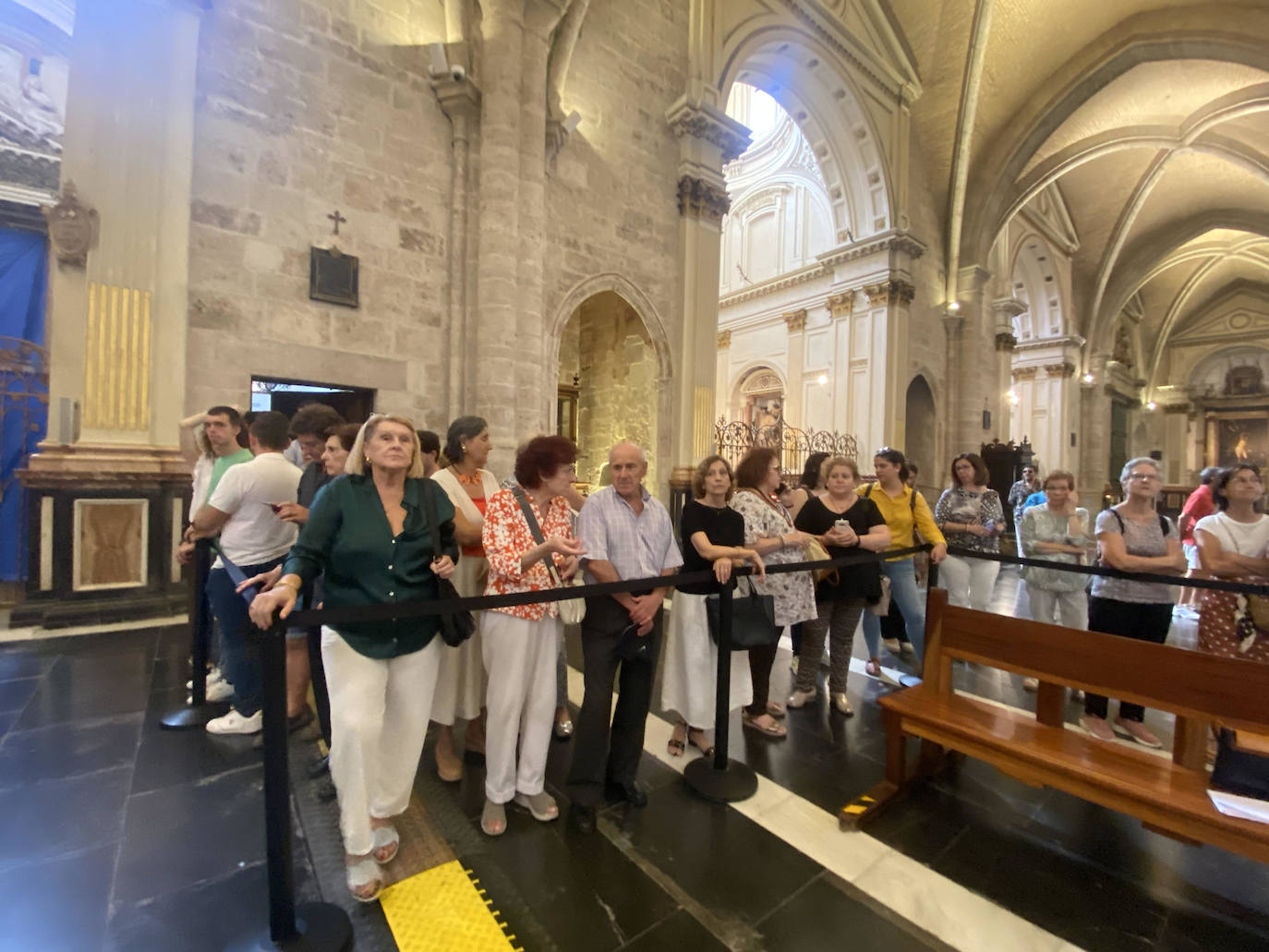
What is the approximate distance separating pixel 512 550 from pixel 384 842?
1220mm

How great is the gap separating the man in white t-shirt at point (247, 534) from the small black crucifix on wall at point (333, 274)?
374 cm

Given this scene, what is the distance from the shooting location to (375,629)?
193 centimetres

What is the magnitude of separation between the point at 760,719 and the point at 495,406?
4.64 meters

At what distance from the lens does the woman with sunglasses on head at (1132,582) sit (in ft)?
10.6

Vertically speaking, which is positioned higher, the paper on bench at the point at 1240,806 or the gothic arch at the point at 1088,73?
the gothic arch at the point at 1088,73

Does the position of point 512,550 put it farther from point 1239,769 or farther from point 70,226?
point 70,226

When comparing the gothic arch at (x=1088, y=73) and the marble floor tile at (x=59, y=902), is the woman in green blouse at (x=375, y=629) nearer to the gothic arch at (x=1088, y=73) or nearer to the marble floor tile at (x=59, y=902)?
the marble floor tile at (x=59, y=902)

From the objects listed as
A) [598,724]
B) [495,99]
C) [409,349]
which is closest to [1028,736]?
[598,724]

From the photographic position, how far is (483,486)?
9.66 feet

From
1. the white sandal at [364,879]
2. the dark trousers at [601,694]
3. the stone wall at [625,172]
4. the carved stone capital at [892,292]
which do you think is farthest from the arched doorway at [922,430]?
the white sandal at [364,879]

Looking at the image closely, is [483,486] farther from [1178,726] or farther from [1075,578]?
[1075,578]

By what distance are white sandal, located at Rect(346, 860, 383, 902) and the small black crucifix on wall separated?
220 inches

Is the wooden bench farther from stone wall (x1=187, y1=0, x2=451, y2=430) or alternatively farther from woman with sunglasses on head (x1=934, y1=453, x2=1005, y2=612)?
stone wall (x1=187, y1=0, x2=451, y2=430)

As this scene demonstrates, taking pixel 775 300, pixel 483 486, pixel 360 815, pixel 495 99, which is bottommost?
pixel 360 815
